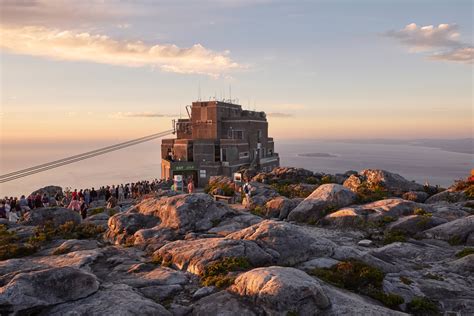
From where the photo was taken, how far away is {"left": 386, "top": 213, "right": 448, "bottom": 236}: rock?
19516 mm

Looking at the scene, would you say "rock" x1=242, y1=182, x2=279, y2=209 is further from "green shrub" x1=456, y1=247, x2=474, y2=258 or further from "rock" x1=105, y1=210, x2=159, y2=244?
"green shrub" x1=456, y1=247, x2=474, y2=258

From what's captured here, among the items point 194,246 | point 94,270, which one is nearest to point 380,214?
point 194,246

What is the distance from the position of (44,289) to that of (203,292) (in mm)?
4163

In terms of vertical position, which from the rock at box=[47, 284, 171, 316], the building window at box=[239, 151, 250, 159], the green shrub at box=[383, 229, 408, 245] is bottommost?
the green shrub at box=[383, 229, 408, 245]

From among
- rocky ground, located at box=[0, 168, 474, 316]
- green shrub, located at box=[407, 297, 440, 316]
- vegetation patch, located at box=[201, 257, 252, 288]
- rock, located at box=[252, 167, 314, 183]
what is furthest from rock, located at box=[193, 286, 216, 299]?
rock, located at box=[252, 167, 314, 183]

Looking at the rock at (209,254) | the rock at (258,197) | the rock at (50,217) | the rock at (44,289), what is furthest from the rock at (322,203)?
the rock at (44,289)

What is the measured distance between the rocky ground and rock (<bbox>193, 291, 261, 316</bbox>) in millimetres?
33

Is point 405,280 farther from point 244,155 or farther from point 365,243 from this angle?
point 244,155

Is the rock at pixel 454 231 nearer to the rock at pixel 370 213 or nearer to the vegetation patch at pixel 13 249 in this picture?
the rock at pixel 370 213

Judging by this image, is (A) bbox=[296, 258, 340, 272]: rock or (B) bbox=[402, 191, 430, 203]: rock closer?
(A) bbox=[296, 258, 340, 272]: rock

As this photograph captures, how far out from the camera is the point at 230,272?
1148cm

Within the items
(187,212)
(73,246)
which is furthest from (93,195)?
(73,246)

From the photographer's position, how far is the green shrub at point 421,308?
10.7 m

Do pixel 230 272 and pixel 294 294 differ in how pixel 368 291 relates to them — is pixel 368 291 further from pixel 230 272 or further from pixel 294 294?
pixel 230 272
